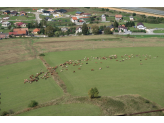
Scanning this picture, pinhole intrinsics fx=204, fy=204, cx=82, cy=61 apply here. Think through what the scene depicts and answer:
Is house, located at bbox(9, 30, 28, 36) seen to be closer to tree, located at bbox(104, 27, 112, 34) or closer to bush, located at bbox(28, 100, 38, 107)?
tree, located at bbox(104, 27, 112, 34)

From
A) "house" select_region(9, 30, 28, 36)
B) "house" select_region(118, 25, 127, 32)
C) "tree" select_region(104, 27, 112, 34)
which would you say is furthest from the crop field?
"house" select_region(118, 25, 127, 32)

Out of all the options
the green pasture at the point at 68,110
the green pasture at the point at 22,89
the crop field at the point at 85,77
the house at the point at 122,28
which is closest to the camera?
the green pasture at the point at 68,110

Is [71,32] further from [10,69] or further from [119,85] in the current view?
[119,85]

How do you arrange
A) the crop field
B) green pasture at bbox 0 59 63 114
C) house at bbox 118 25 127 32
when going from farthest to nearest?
house at bbox 118 25 127 32 < green pasture at bbox 0 59 63 114 < the crop field

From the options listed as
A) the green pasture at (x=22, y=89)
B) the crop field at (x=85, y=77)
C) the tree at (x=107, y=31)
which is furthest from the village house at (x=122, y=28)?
the green pasture at (x=22, y=89)

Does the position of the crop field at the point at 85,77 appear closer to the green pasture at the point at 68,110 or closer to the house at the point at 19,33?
the green pasture at the point at 68,110

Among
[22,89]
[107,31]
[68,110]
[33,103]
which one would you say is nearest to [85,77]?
[22,89]
